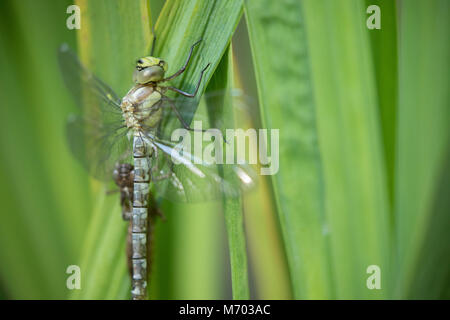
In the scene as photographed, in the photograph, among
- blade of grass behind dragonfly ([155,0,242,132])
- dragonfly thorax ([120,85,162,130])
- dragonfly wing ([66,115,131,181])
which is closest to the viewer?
blade of grass behind dragonfly ([155,0,242,132])

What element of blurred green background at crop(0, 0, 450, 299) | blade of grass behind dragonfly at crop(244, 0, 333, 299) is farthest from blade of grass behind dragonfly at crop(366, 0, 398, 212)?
blade of grass behind dragonfly at crop(244, 0, 333, 299)

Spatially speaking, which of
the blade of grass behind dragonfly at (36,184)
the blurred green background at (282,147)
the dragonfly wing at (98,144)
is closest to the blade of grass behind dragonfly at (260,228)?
the blurred green background at (282,147)

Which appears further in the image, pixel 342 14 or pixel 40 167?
pixel 40 167

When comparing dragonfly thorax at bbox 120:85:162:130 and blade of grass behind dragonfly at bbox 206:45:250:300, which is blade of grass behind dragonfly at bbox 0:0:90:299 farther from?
blade of grass behind dragonfly at bbox 206:45:250:300

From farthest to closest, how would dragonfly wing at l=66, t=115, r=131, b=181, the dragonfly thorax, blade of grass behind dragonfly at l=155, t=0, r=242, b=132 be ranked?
dragonfly wing at l=66, t=115, r=131, b=181 < the dragonfly thorax < blade of grass behind dragonfly at l=155, t=0, r=242, b=132

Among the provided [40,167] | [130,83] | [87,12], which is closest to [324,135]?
[130,83]
